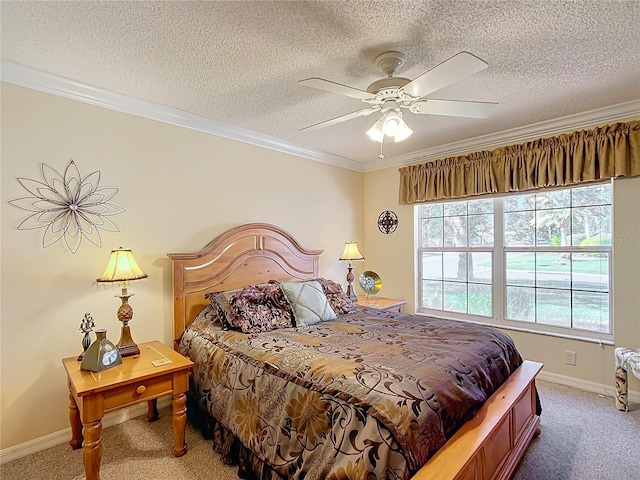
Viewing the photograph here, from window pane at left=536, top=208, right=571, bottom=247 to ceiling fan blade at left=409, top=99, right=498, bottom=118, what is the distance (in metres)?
1.84

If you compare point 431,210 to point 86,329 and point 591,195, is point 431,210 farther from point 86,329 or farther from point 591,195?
point 86,329

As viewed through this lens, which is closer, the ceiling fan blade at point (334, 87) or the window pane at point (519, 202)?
the ceiling fan blade at point (334, 87)

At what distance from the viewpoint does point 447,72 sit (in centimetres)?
168

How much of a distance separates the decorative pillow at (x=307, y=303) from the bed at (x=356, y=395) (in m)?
0.04

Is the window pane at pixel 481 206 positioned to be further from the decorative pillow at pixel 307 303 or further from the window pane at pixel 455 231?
the decorative pillow at pixel 307 303

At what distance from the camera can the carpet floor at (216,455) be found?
1977mm

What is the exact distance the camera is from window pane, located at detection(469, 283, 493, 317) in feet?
12.4

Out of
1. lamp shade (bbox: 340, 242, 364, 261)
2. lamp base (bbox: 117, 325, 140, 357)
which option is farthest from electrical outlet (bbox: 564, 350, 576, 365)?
lamp base (bbox: 117, 325, 140, 357)

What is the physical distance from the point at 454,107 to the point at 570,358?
8.86ft

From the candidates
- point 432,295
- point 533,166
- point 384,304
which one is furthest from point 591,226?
point 384,304

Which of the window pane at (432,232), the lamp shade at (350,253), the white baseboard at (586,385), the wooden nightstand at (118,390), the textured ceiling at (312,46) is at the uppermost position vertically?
the textured ceiling at (312,46)

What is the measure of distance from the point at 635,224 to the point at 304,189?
3.11m

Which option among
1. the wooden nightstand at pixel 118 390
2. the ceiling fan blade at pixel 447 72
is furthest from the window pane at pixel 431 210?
the wooden nightstand at pixel 118 390

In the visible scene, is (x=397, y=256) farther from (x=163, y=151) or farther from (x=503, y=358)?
(x=163, y=151)
